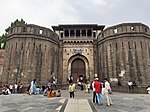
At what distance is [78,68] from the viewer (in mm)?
24344

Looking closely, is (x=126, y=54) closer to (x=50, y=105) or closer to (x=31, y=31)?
(x=31, y=31)

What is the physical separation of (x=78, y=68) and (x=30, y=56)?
8056 millimetres

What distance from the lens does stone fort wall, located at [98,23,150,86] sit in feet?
63.0

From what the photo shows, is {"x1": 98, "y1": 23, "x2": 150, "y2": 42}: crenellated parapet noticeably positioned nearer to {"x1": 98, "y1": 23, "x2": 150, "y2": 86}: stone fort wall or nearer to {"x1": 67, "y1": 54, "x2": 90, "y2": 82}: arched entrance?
{"x1": 98, "y1": 23, "x2": 150, "y2": 86}: stone fort wall

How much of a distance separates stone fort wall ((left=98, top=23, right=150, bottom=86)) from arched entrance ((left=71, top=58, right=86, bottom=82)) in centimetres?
287

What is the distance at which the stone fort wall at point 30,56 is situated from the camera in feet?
64.1

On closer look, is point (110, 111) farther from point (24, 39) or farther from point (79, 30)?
point (79, 30)

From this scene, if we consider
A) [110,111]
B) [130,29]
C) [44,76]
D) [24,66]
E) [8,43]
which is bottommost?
[110,111]

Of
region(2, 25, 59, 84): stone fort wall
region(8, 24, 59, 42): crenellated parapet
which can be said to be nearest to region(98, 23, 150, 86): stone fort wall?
region(2, 25, 59, 84): stone fort wall

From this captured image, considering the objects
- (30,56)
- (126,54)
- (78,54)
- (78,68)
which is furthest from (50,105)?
(78,54)

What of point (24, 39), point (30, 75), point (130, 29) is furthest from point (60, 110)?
point (130, 29)

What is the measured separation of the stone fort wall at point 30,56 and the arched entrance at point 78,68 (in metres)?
2.85

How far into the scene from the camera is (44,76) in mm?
20594

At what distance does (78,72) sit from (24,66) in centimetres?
863
